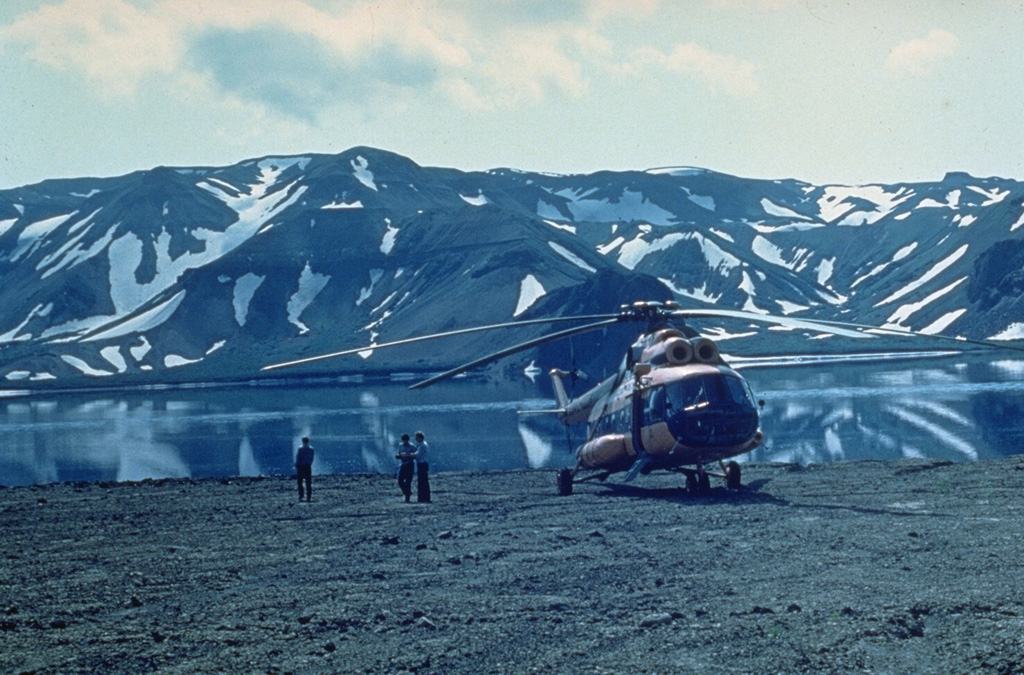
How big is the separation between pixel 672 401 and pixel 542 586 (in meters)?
8.03

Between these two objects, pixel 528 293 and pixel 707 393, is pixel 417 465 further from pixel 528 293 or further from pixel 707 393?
pixel 528 293

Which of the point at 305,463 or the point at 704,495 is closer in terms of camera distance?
the point at 704,495

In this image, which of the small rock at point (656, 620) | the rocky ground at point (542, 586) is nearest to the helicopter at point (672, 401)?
the rocky ground at point (542, 586)

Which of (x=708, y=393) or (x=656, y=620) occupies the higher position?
(x=708, y=393)

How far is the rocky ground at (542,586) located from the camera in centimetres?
876

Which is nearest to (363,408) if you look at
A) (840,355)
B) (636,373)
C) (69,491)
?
(69,491)

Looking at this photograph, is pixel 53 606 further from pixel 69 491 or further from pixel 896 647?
pixel 69 491

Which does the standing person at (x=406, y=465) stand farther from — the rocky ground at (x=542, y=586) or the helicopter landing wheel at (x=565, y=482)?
the helicopter landing wheel at (x=565, y=482)

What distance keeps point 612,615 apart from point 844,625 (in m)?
1.85

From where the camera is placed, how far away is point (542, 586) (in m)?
11.6

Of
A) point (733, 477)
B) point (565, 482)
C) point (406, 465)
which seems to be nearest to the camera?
point (733, 477)

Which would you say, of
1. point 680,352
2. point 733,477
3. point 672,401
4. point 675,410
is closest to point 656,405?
point 672,401

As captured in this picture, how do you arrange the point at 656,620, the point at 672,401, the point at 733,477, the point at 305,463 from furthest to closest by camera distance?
1. the point at 305,463
2. the point at 733,477
3. the point at 672,401
4. the point at 656,620

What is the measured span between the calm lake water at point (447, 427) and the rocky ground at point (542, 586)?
11.1 meters
